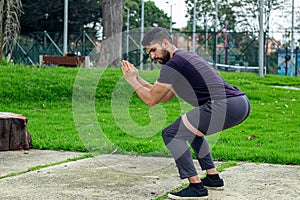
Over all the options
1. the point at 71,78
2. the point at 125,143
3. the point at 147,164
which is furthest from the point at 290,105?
the point at 147,164

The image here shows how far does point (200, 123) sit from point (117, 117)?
14.2ft

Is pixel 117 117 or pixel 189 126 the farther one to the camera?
pixel 117 117

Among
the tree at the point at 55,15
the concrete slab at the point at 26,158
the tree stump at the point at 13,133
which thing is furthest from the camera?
the tree at the point at 55,15

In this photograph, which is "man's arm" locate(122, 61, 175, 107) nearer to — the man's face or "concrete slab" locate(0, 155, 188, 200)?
the man's face

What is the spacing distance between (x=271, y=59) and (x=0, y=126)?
37386mm

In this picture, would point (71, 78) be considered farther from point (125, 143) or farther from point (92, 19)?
point (92, 19)

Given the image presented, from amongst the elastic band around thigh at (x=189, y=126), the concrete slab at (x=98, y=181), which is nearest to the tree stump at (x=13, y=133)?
the concrete slab at (x=98, y=181)

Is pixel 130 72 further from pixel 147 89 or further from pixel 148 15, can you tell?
pixel 148 15

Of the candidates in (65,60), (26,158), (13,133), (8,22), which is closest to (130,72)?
(26,158)

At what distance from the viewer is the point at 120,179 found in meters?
5.52

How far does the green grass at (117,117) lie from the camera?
7.46 metres

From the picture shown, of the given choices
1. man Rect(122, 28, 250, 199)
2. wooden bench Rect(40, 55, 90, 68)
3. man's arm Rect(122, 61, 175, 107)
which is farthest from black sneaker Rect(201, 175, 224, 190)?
wooden bench Rect(40, 55, 90, 68)

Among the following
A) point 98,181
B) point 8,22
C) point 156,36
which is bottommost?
point 98,181

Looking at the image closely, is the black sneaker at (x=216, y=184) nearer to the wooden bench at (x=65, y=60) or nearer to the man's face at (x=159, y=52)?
the man's face at (x=159, y=52)
